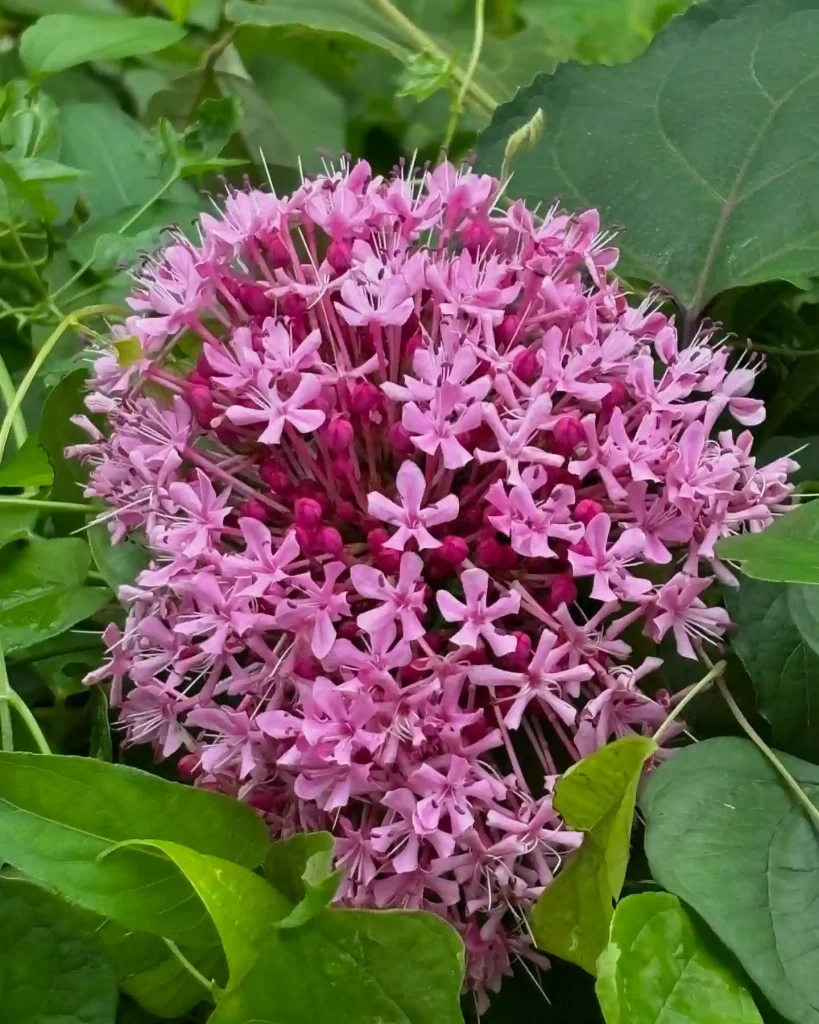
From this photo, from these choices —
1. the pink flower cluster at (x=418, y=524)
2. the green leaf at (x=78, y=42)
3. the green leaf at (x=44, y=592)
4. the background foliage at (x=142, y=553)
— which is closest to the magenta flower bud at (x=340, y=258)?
the pink flower cluster at (x=418, y=524)

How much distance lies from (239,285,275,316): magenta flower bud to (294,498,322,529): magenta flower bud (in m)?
0.10

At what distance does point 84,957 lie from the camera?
15.9 inches

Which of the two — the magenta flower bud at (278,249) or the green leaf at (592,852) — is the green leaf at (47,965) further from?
the magenta flower bud at (278,249)

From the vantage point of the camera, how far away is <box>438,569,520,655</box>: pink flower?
39cm

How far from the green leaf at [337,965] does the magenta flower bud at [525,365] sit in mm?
226

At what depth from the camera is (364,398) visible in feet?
1.41

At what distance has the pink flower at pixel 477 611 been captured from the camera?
386mm

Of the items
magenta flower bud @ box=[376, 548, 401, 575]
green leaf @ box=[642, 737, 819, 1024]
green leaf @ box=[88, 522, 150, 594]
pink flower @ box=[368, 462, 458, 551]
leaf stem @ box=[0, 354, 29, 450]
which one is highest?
pink flower @ box=[368, 462, 458, 551]

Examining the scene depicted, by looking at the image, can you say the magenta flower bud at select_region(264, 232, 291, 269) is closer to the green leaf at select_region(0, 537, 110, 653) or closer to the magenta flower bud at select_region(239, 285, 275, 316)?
the magenta flower bud at select_region(239, 285, 275, 316)

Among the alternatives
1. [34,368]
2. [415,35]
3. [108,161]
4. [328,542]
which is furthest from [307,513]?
[415,35]

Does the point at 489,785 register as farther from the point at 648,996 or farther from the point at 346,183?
the point at 346,183

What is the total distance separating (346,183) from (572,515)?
0.66 feet

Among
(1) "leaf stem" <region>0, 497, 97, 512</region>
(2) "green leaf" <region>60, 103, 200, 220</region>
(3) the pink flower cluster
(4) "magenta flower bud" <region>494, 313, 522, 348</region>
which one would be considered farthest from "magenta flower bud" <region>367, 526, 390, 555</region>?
(2) "green leaf" <region>60, 103, 200, 220</region>

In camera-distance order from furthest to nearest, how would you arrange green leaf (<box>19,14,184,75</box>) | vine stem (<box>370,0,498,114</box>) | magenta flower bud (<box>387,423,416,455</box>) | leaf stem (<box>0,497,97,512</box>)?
vine stem (<box>370,0,498,114</box>)
green leaf (<box>19,14,184,75</box>)
leaf stem (<box>0,497,97,512</box>)
magenta flower bud (<box>387,423,416,455</box>)
